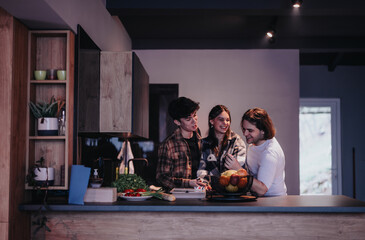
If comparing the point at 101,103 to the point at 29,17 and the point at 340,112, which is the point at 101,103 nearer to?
the point at 29,17

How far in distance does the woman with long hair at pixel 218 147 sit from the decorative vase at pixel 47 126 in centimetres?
118

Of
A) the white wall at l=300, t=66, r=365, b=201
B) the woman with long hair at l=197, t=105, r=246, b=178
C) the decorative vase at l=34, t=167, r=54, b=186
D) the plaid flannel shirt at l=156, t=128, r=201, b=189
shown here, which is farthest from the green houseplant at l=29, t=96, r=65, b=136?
the white wall at l=300, t=66, r=365, b=201

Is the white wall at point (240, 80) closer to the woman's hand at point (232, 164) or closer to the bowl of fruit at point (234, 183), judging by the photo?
the woman's hand at point (232, 164)

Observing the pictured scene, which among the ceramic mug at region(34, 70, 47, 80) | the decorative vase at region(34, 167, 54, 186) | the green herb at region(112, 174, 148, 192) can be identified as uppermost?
the ceramic mug at region(34, 70, 47, 80)

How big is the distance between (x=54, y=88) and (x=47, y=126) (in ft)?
1.12

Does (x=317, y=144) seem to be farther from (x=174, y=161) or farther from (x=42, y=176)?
(x=42, y=176)

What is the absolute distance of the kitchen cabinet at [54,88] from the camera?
290 cm

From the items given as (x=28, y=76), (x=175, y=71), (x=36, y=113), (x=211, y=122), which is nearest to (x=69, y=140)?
(x=36, y=113)

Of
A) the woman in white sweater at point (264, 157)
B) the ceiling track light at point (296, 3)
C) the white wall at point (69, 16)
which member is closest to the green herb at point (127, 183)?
the woman in white sweater at point (264, 157)

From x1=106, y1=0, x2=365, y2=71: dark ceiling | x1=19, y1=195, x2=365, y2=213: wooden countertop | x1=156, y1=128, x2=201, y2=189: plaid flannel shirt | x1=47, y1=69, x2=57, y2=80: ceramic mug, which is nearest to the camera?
x1=19, y1=195, x2=365, y2=213: wooden countertop

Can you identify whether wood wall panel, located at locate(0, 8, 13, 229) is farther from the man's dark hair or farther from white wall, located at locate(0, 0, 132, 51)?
the man's dark hair

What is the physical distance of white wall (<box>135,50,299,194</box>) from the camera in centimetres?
568

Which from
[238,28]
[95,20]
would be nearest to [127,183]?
[95,20]

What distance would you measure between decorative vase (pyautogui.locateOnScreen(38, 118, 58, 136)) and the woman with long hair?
1179 mm
